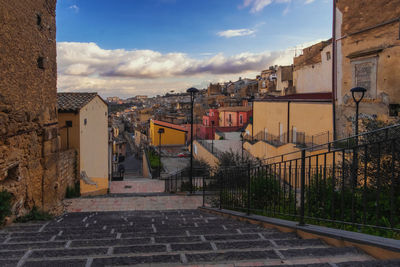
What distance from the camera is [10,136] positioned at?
6816mm

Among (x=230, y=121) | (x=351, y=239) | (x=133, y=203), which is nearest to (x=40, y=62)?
(x=133, y=203)

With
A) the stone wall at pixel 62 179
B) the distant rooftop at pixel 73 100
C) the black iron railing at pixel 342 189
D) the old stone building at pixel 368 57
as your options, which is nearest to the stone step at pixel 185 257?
the black iron railing at pixel 342 189

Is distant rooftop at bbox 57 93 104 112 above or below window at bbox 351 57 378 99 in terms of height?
below

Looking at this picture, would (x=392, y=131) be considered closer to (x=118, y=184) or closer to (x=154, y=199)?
(x=154, y=199)

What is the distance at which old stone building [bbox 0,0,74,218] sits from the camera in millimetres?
6609

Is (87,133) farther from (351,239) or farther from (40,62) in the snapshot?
(351,239)

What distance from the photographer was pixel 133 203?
1202 cm

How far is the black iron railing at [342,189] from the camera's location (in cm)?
429

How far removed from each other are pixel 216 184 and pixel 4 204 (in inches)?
266

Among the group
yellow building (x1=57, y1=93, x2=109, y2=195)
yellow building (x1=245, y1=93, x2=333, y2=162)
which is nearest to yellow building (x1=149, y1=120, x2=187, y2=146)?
yellow building (x1=245, y1=93, x2=333, y2=162)

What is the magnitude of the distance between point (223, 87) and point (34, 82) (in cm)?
7880

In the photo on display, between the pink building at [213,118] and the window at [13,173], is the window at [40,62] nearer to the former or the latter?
the window at [13,173]

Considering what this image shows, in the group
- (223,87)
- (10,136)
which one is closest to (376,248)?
(10,136)

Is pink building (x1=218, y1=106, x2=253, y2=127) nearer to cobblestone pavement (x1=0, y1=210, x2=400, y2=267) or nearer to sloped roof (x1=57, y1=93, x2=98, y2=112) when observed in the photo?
sloped roof (x1=57, y1=93, x2=98, y2=112)
